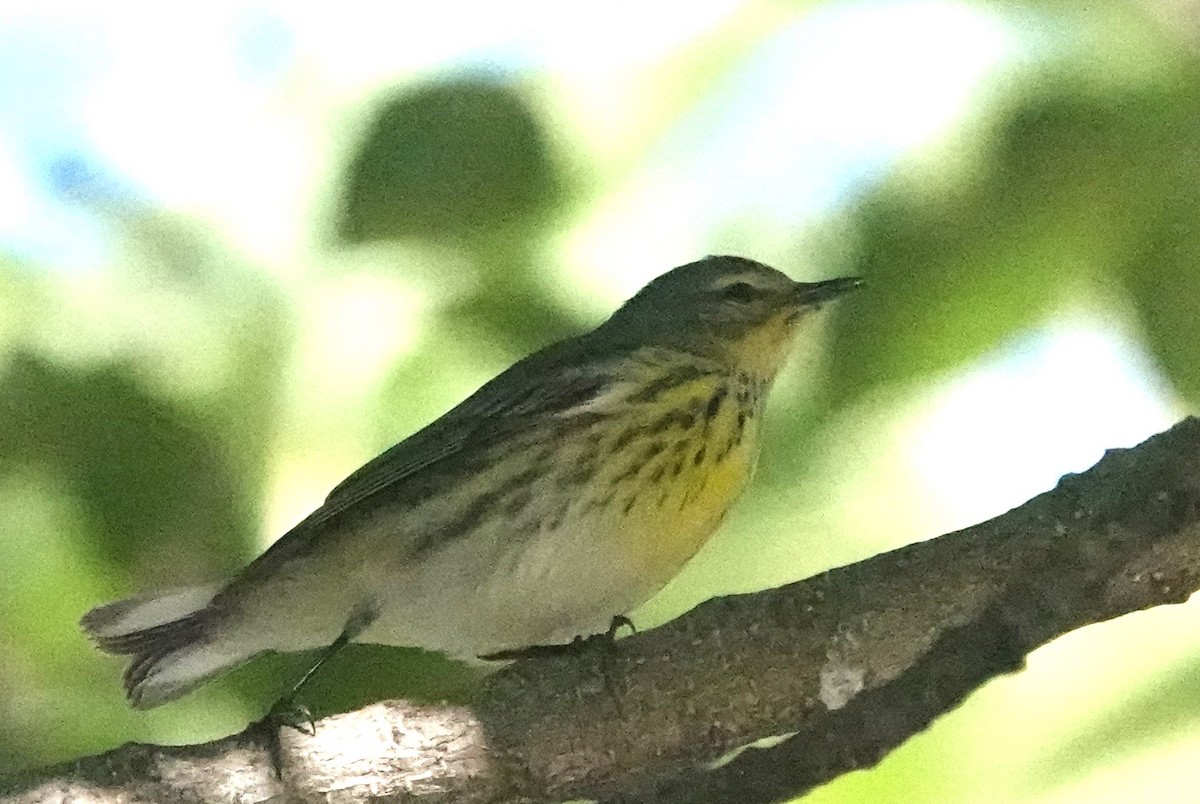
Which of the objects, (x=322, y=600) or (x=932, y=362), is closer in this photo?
(x=322, y=600)

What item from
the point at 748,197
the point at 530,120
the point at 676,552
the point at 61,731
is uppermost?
the point at 530,120

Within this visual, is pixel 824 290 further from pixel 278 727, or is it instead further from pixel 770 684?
pixel 278 727

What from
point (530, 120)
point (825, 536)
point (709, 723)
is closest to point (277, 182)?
point (530, 120)

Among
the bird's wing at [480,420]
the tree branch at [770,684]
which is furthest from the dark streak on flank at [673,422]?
the tree branch at [770,684]

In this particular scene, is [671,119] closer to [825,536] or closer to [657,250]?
[657,250]

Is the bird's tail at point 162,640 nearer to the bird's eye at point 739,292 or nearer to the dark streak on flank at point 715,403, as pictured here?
the dark streak on flank at point 715,403

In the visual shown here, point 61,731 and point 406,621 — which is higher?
point 61,731

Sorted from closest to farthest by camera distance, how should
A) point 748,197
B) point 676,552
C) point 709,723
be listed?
point 709,723
point 676,552
point 748,197
